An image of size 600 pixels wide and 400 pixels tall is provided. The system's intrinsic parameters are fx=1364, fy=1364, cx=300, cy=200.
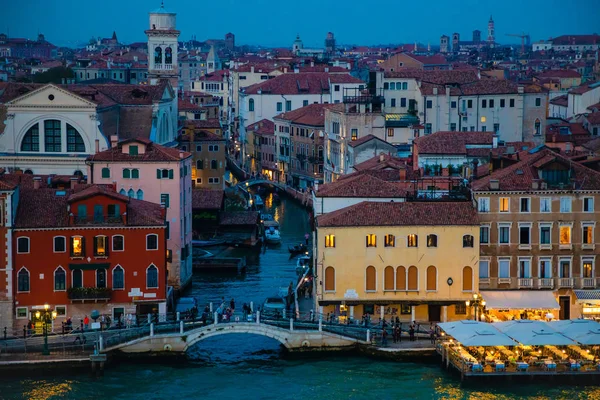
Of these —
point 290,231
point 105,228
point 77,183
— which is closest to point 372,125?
point 290,231

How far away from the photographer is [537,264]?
36.3 metres

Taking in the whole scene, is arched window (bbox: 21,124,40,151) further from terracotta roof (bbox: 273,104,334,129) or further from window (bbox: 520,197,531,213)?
terracotta roof (bbox: 273,104,334,129)

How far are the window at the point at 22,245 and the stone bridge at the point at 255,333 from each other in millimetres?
3794

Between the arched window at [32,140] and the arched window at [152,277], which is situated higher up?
the arched window at [32,140]

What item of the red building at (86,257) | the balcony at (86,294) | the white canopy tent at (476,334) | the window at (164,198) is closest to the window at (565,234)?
the white canopy tent at (476,334)

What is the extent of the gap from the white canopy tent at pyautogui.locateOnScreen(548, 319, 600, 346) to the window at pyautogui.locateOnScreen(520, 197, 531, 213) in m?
3.80

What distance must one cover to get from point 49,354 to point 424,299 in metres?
9.73

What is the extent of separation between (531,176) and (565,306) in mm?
3592

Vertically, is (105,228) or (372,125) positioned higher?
(372,125)

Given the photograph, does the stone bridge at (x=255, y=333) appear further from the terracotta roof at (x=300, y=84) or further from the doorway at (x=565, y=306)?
the terracotta roof at (x=300, y=84)

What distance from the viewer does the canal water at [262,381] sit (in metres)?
31.5

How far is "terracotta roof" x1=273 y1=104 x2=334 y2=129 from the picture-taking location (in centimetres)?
7359

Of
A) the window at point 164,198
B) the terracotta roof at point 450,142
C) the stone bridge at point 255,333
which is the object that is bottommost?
the stone bridge at point 255,333

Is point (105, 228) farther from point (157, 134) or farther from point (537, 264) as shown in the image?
point (157, 134)
